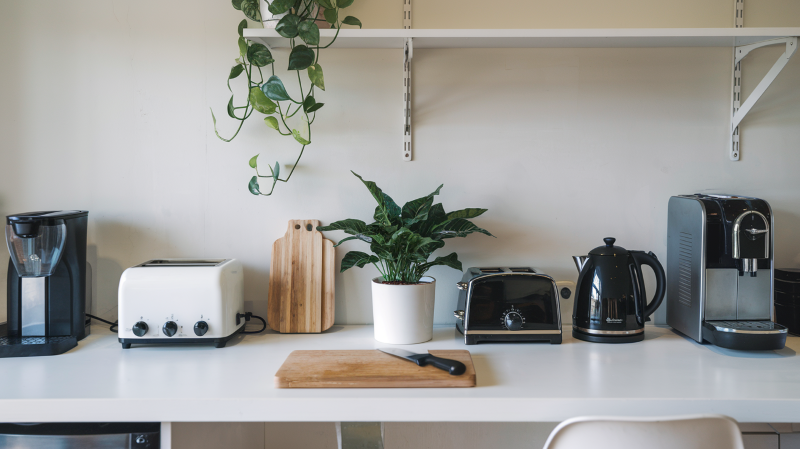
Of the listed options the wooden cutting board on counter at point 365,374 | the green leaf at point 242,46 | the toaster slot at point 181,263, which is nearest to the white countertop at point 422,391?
the wooden cutting board on counter at point 365,374

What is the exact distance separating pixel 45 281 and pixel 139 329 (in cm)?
30

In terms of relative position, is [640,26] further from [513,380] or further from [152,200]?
[152,200]

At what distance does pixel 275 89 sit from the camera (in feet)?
4.45

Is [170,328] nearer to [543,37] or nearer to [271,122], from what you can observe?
[271,122]

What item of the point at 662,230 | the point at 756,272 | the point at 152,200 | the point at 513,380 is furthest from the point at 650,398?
the point at 152,200

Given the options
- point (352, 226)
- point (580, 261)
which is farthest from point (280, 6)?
point (580, 261)

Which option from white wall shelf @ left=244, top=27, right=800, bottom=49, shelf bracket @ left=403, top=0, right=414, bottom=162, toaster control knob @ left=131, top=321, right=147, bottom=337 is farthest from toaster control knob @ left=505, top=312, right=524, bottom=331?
toaster control knob @ left=131, top=321, right=147, bottom=337

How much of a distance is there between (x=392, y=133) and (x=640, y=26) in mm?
802

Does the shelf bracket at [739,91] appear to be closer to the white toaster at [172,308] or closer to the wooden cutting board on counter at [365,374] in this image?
the wooden cutting board on counter at [365,374]

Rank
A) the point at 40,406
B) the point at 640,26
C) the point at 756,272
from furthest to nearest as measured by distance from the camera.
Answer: the point at 640,26, the point at 756,272, the point at 40,406

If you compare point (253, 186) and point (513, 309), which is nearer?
point (513, 309)

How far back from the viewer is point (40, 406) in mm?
975

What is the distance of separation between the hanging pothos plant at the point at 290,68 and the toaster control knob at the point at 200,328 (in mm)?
410

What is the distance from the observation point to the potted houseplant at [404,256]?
1.30m
